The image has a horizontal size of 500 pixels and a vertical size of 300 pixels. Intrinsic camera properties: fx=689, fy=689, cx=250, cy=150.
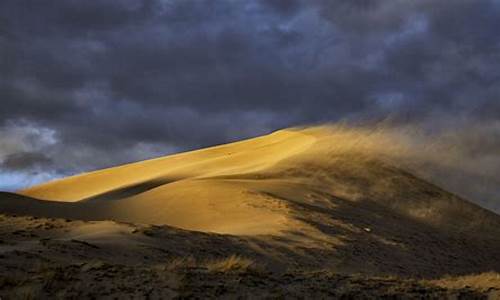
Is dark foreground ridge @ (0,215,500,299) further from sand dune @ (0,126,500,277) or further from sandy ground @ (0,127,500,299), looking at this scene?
sand dune @ (0,126,500,277)

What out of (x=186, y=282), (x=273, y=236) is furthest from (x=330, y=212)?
(x=186, y=282)

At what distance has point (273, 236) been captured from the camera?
24.7 m

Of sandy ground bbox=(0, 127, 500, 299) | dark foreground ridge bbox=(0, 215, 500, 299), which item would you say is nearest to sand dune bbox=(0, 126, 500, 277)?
sandy ground bbox=(0, 127, 500, 299)

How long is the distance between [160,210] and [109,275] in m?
22.2

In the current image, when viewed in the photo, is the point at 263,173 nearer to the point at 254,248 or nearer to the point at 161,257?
the point at 254,248

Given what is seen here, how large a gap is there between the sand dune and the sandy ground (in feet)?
0.32

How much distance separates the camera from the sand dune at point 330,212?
25312 millimetres

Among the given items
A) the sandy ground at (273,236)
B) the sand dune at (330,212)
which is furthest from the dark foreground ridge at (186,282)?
the sand dune at (330,212)

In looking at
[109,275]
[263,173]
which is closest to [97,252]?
[109,275]

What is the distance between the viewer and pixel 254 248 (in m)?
22.2

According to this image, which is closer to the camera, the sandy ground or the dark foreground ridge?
the dark foreground ridge

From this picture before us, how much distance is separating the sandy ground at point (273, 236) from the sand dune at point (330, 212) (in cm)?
10

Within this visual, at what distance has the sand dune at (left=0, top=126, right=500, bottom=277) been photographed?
25312mm

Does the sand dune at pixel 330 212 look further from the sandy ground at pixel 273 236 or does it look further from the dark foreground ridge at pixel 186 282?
the dark foreground ridge at pixel 186 282
